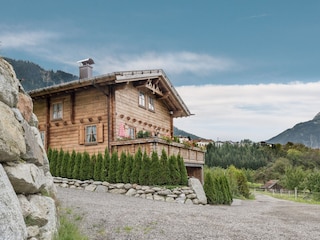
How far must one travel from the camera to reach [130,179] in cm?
1552

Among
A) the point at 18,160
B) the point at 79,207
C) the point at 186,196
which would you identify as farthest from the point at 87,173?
the point at 18,160

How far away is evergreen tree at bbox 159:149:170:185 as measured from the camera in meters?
15.2

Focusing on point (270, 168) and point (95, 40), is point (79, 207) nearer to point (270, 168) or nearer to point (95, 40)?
point (95, 40)

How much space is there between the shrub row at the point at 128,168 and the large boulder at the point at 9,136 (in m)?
10.2

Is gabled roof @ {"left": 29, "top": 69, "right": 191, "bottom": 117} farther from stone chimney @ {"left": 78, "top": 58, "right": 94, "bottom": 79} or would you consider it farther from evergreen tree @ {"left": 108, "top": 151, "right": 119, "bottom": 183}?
evergreen tree @ {"left": 108, "top": 151, "right": 119, "bottom": 183}

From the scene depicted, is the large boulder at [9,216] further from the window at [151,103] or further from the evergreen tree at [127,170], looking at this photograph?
the window at [151,103]

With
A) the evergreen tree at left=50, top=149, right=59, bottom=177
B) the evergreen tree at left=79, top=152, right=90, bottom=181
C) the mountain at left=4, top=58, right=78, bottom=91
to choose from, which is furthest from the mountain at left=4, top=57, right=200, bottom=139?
the evergreen tree at left=79, top=152, right=90, bottom=181

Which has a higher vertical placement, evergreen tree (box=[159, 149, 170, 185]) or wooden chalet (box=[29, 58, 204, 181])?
wooden chalet (box=[29, 58, 204, 181])

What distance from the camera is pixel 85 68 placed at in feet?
67.3

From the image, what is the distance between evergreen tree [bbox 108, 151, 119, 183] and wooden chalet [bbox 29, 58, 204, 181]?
833mm

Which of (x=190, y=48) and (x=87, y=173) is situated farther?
(x=87, y=173)

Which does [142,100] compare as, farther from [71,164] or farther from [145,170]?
[145,170]

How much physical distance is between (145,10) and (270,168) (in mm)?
64555

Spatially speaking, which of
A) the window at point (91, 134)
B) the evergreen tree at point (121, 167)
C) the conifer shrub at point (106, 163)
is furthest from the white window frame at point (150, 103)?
the evergreen tree at point (121, 167)
